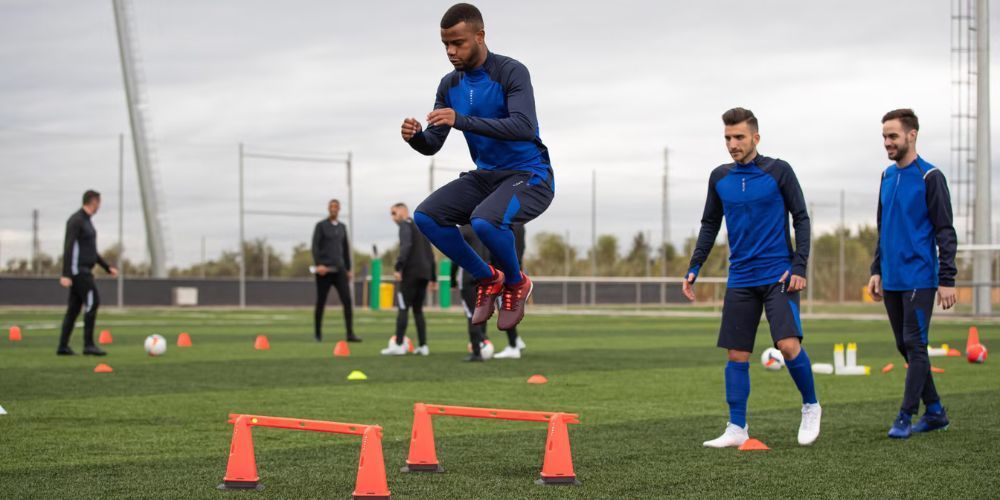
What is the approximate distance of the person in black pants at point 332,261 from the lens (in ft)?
62.6

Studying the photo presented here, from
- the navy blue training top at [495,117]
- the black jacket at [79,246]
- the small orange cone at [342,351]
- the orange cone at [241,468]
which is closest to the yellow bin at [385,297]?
the small orange cone at [342,351]

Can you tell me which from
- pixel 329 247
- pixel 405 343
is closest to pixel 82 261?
pixel 405 343

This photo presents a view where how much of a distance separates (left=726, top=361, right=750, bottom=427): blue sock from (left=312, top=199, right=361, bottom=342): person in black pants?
11.6 m

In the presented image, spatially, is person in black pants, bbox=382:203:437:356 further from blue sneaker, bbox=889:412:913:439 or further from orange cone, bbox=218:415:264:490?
orange cone, bbox=218:415:264:490

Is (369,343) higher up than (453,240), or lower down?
lower down

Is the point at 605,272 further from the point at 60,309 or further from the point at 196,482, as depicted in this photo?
the point at 196,482

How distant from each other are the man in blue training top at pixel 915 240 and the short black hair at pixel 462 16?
3.52 metres

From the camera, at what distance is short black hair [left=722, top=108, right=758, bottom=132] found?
7840mm

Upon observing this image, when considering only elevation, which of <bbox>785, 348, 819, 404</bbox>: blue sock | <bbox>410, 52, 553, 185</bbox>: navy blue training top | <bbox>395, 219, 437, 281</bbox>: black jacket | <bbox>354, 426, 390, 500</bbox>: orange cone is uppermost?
<bbox>410, 52, 553, 185</bbox>: navy blue training top

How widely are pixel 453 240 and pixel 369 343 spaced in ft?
42.6

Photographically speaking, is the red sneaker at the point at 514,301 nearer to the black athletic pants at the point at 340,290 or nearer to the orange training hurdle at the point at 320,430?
the orange training hurdle at the point at 320,430

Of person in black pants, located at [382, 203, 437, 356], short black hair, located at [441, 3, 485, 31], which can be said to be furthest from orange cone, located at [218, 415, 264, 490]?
person in black pants, located at [382, 203, 437, 356]

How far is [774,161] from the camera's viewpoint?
7914 millimetres

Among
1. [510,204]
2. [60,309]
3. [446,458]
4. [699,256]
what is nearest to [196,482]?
[446,458]
